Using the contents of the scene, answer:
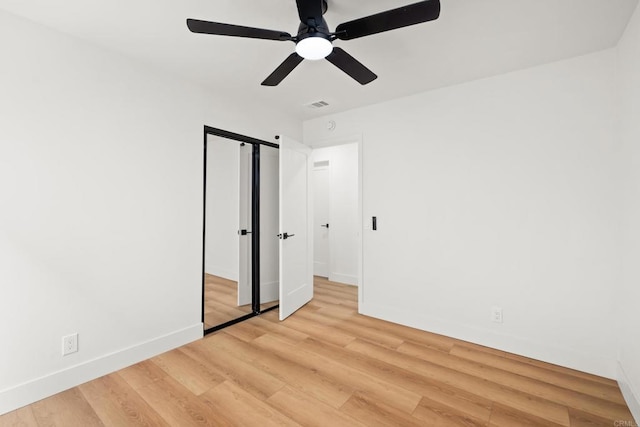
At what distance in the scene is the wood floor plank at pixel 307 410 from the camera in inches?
68.7

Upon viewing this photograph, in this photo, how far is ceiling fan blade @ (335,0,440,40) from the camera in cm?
134

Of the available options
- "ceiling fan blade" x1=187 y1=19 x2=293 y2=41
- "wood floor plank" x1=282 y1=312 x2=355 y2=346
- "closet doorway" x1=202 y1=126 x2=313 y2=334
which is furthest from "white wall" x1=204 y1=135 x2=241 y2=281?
"ceiling fan blade" x1=187 y1=19 x2=293 y2=41

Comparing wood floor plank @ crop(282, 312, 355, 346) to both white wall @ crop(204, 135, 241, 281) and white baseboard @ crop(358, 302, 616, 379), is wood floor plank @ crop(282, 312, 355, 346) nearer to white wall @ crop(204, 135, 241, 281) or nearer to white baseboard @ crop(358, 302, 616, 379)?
white baseboard @ crop(358, 302, 616, 379)

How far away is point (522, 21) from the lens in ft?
6.36

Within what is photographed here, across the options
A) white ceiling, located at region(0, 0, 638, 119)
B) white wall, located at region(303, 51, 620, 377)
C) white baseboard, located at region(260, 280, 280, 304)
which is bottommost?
white baseboard, located at region(260, 280, 280, 304)

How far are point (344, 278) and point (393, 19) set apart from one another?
13.7 ft

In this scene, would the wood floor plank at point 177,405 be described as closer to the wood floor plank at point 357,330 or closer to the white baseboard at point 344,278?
the wood floor plank at point 357,330

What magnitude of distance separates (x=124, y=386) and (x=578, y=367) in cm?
357

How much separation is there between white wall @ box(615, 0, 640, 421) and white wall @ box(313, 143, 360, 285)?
3.23 meters

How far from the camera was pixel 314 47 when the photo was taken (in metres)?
1.65

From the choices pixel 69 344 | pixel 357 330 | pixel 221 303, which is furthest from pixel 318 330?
pixel 69 344

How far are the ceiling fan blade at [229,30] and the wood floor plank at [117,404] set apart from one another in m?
2.30

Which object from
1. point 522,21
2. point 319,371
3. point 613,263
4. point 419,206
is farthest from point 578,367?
point 522,21

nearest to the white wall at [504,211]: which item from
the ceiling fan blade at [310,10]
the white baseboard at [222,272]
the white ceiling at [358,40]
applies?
the white ceiling at [358,40]
